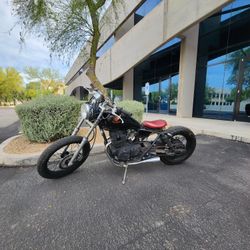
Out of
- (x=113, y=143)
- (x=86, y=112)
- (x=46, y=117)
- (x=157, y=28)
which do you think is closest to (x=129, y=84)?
(x=157, y=28)

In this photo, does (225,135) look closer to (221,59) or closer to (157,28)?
(221,59)

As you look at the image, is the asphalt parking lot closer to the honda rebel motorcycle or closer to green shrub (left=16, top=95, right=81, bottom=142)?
the honda rebel motorcycle

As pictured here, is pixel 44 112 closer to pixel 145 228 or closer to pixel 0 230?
pixel 0 230

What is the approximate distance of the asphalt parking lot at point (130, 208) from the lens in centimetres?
151

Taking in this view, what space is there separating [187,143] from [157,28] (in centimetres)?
796

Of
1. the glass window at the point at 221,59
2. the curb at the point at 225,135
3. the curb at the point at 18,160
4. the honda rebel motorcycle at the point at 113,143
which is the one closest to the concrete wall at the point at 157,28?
the glass window at the point at 221,59

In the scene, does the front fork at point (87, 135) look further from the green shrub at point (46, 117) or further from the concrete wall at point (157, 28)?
the concrete wall at point (157, 28)

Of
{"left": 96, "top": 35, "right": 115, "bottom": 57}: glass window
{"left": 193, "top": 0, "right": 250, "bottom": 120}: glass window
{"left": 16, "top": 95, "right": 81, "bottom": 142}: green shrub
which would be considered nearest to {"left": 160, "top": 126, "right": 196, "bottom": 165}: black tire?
{"left": 16, "top": 95, "right": 81, "bottom": 142}: green shrub

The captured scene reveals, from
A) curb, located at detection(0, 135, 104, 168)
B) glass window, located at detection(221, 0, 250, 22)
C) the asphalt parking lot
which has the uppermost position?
glass window, located at detection(221, 0, 250, 22)

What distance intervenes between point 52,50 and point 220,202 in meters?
6.96

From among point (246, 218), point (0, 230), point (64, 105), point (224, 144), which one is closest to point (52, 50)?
point (64, 105)

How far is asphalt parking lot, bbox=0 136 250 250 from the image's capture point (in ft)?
4.94

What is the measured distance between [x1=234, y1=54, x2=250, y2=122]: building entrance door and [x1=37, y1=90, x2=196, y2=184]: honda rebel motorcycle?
21.7ft

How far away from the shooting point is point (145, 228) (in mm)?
1648
